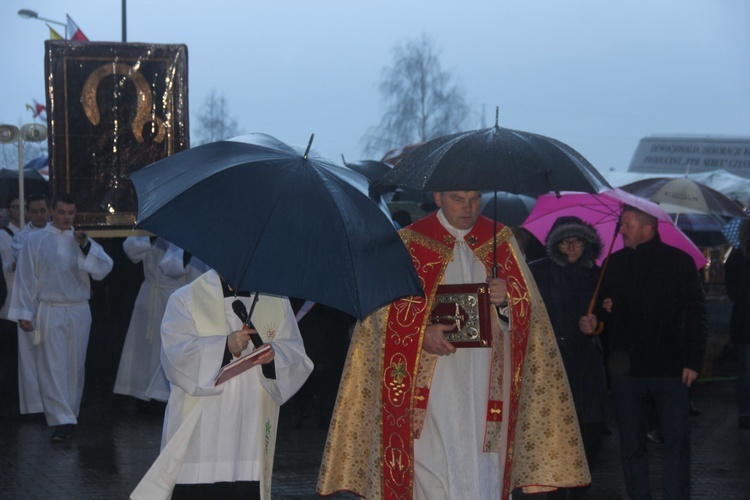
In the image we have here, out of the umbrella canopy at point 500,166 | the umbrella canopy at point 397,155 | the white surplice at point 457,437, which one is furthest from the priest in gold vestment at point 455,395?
the umbrella canopy at point 397,155

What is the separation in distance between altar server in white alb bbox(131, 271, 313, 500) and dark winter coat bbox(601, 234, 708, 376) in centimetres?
253

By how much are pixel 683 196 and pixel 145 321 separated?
5.70 m

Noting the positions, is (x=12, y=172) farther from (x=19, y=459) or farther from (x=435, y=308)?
(x=435, y=308)

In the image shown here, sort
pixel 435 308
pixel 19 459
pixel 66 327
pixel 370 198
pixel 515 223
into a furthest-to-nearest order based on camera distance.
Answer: pixel 515 223 < pixel 66 327 < pixel 19 459 < pixel 435 308 < pixel 370 198

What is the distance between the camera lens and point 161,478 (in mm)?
5254

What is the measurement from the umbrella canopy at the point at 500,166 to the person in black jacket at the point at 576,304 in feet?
8.30

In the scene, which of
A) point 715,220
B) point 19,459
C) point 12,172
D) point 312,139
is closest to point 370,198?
point 312,139

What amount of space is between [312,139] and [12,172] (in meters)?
13.5

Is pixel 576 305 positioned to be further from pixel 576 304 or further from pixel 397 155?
pixel 397 155

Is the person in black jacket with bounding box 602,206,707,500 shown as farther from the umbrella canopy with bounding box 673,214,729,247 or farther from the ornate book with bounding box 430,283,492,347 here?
the umbrella canopy with bounding box 673,214,729,247

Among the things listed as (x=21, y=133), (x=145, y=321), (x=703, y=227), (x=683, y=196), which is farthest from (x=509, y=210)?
(x=21, y=133)

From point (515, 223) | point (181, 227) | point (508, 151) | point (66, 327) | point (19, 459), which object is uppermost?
point (508, 151)

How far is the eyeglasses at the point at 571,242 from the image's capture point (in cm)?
801

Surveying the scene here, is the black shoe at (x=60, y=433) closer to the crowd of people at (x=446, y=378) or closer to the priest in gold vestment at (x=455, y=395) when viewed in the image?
the crowd of people at (x=446, y=378)
